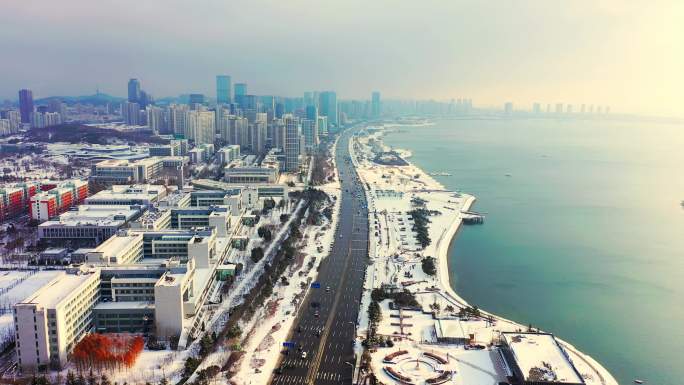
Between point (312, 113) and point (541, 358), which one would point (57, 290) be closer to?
point (541, 358)

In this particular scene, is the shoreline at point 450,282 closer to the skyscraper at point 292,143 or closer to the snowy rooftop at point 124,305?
the snowy rooftop at point 124,305

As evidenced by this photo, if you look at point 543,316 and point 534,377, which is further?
point 543,316

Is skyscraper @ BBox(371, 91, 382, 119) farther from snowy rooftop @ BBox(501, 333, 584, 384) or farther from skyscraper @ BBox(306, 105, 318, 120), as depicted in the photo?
snowy rooftop @ BBox(501, 333, 584, 384)

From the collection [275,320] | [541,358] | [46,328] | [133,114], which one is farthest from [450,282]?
[133,114]

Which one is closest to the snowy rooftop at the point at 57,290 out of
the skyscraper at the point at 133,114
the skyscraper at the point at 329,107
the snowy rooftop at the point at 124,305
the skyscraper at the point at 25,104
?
the snowy rooftop at the point at 124,305

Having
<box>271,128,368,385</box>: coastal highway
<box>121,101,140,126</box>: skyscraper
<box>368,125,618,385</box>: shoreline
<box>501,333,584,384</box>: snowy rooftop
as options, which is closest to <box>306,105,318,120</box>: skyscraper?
<box>121,101,140,126</box>: skyscraper

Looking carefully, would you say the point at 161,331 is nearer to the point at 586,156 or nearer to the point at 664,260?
the point at 664,260

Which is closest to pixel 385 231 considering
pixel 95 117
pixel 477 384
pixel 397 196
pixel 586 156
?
pixel 397 196
